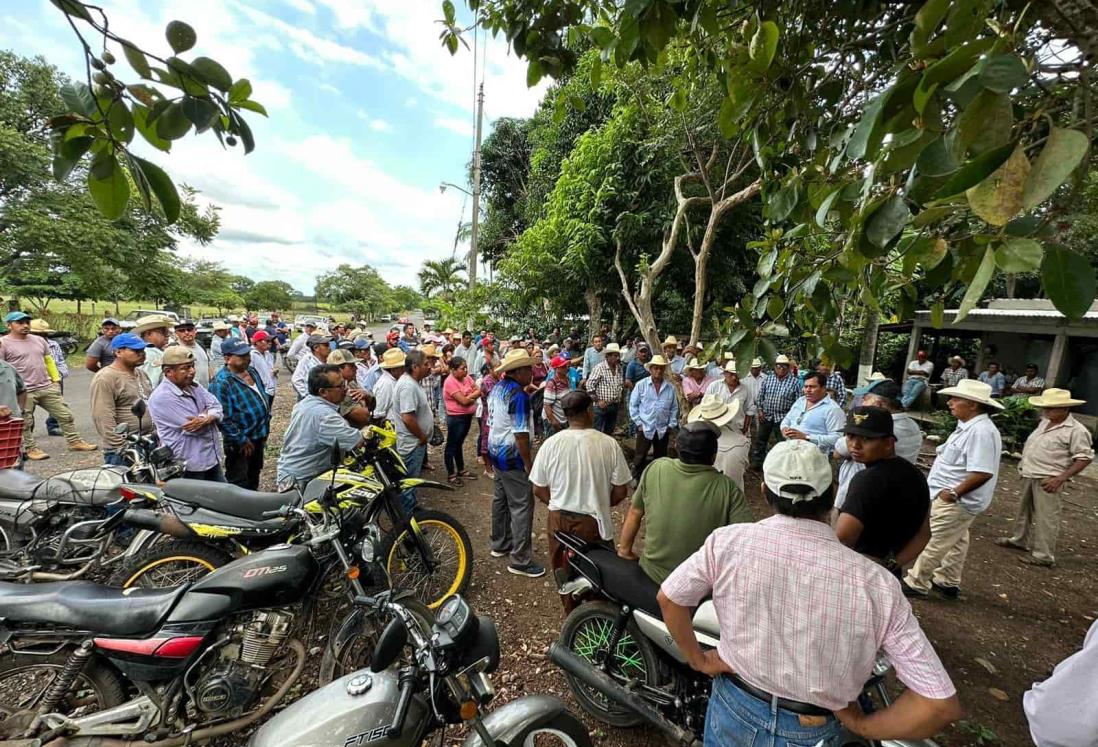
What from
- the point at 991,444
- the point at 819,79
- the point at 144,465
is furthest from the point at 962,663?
the point at 144,465

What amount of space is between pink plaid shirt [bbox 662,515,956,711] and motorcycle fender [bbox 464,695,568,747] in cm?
77

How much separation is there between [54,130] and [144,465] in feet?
11.8

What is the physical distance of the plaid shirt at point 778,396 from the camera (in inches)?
257

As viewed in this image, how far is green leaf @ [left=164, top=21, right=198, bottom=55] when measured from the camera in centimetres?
88

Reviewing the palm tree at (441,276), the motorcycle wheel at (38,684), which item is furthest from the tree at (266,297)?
the motorcycle wheel at (38,684)

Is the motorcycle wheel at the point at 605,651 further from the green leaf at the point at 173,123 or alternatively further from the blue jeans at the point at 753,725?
the green leaf at the point at 173,123

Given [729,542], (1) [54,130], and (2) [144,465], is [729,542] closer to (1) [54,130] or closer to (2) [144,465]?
(1) [54,130]

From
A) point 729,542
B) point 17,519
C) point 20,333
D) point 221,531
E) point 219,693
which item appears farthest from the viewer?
point 20,333

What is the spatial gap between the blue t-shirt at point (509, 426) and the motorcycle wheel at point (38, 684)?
2.53 metres

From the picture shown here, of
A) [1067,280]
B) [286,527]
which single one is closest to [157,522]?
[286,527]

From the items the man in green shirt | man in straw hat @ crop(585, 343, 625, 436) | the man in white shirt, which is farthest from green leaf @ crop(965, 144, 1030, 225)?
man in straw hat @ crop(585, 343, 625, 436)

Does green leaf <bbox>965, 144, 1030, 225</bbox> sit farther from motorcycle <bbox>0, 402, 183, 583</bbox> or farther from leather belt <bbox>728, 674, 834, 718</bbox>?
motorcycle <bbox>0, 402, 183, 583</bbox>

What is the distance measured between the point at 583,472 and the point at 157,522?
2659mm

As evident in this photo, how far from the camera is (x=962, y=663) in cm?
323
